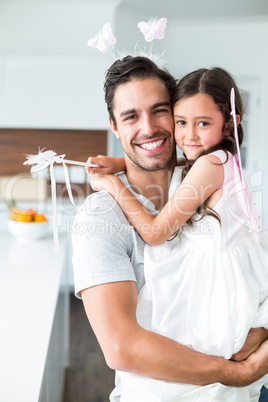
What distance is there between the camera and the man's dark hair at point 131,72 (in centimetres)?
136

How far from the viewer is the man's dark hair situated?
1357 millimetres

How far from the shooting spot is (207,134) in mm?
1322

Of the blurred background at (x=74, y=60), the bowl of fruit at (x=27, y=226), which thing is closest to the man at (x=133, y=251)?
the bowl of fruit at (x=27, y=226)

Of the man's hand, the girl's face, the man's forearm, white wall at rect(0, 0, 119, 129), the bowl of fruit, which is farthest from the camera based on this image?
white wall at rect(0, 0, 119, 129)

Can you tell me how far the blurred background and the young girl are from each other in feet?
9.60

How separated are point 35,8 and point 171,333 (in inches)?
162

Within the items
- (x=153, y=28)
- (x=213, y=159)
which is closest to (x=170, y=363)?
(x=213, y=159)

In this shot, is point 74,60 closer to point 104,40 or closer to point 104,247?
point 104,40

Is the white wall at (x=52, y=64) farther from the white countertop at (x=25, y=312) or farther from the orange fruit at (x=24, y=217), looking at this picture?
the white countertop at (x=25, y=312)

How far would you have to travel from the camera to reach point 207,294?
3.82ft

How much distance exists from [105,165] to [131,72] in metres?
0.30

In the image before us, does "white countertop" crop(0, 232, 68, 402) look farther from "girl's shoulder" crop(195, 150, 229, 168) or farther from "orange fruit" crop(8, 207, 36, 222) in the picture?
"girl's shoulder" crop(195, 150, 229, 168)

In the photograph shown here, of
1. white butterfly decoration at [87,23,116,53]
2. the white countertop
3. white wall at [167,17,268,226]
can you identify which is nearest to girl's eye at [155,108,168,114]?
white butterfly decoration at [87,23,116,53]

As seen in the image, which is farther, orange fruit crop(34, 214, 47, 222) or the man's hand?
orange fruit crop(34, 214, 47, 222)
